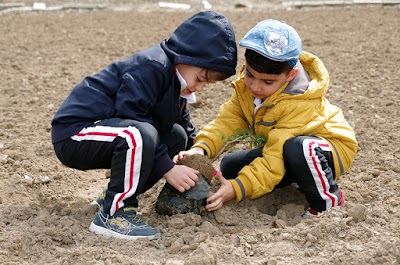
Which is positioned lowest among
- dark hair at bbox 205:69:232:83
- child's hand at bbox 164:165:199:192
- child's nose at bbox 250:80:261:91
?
child's hand at bbox 164:165:199:192

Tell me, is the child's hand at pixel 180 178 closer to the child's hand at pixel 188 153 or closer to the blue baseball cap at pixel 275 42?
the child's hand at pixel 188 153

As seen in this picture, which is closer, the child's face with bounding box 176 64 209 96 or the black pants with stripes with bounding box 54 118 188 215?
the black pants with stripes with bounding box 54 118 188 215

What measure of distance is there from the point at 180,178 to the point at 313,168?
2.47 feet

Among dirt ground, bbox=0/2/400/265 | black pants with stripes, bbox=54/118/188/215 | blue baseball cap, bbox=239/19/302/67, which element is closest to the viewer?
dirt ground, bbox=0/2/400/265

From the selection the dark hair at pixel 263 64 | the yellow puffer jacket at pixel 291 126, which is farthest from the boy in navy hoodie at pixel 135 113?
the yellow puffer jacket at pixel 291 126

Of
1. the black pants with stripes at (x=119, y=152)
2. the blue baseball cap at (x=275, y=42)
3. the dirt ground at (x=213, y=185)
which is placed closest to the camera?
the dirt ground at (x=213, y=185)

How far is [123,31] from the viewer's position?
8.04 m

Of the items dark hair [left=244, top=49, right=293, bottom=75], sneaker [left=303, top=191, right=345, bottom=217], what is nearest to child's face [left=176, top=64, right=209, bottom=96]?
dark hair [left=244, top=49, right=293, bottom=75]

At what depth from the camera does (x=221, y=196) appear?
389cm

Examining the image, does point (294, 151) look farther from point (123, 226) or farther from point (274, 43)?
point (123, 226)

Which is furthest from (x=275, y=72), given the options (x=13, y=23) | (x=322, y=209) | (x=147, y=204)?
(x=13, y=23)

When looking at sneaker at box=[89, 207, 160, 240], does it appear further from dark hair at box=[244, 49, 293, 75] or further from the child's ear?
the child's ear

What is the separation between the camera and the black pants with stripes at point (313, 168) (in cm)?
384

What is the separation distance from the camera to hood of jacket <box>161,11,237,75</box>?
366 cm
